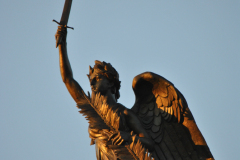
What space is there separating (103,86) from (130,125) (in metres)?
1.10

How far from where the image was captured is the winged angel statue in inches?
330

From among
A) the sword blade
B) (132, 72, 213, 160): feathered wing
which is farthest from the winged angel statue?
the sword blade

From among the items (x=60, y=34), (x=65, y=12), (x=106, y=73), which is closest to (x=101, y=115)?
(x=106, y=73)

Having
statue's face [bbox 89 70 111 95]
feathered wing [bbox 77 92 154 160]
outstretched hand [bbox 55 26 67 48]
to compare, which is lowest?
feathered wing [bbox 77 92 154 160]

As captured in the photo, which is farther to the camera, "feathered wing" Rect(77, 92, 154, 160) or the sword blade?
the sword blade

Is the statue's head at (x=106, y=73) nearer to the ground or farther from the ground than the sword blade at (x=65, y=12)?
nearer to the ground

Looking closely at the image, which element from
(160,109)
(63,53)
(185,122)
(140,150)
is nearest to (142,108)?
(160,109)

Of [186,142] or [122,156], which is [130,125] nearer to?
[186,142]

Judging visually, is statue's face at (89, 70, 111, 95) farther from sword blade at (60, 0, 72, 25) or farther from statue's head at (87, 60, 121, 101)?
sword blade at (60, 0, 72, 25)

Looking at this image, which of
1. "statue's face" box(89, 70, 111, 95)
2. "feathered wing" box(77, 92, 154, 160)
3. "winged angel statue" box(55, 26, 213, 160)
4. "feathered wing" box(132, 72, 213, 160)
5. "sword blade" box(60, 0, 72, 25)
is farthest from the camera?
"sword blade" box(60, 0, 72, 25)

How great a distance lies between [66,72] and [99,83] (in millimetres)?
850

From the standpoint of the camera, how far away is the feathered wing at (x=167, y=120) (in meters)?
9.01

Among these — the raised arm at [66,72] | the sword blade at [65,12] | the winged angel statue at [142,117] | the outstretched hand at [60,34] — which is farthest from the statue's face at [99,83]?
the sword blade at [65,12]

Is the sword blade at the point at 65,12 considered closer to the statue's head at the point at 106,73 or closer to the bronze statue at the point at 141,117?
the bronze statue at the point at 141,117
